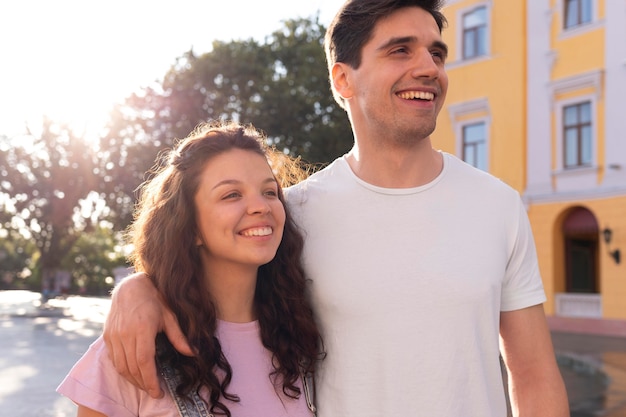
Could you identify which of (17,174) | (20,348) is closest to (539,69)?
(20,348)

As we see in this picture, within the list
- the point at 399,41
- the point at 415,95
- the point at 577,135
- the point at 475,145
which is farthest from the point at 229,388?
the point at 475,145

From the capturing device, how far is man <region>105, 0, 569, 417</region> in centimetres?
231

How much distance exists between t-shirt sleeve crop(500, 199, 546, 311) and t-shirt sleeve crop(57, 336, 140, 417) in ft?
3.90

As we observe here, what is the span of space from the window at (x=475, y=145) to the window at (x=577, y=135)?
96.3 inches

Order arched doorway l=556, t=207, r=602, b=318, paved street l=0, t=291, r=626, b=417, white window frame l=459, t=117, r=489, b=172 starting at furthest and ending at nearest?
1. white window frame l=459, t=117, r=489, b=172
2. arched doorway l=556, t=207, r=602, b=318
3. paved street l=0, t=291, r=626, b=417

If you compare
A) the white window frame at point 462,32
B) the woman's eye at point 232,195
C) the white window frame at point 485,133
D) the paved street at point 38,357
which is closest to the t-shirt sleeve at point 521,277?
the woman's eye at point 232,195

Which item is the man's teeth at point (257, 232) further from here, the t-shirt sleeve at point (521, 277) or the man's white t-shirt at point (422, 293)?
the t-shirt sleeve at point (521, 277)

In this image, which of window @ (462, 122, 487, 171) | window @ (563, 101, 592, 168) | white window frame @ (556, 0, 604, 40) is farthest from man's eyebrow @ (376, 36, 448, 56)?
window @ (462, 122, 487, 171)

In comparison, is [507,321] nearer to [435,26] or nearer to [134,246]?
[435,26]

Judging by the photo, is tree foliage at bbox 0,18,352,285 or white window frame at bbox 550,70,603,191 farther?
tree foliage at bbox 0,18,352,285

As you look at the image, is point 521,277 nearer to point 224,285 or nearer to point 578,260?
point 224,285

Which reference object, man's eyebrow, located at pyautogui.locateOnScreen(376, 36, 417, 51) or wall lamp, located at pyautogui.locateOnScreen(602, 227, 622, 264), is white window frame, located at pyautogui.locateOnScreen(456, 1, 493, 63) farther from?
man's eyebrow, located at pyautogui.locateOnScreen(376, 36, 417, 51)

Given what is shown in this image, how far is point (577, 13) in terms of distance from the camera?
749 inches

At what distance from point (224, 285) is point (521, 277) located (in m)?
1.00
